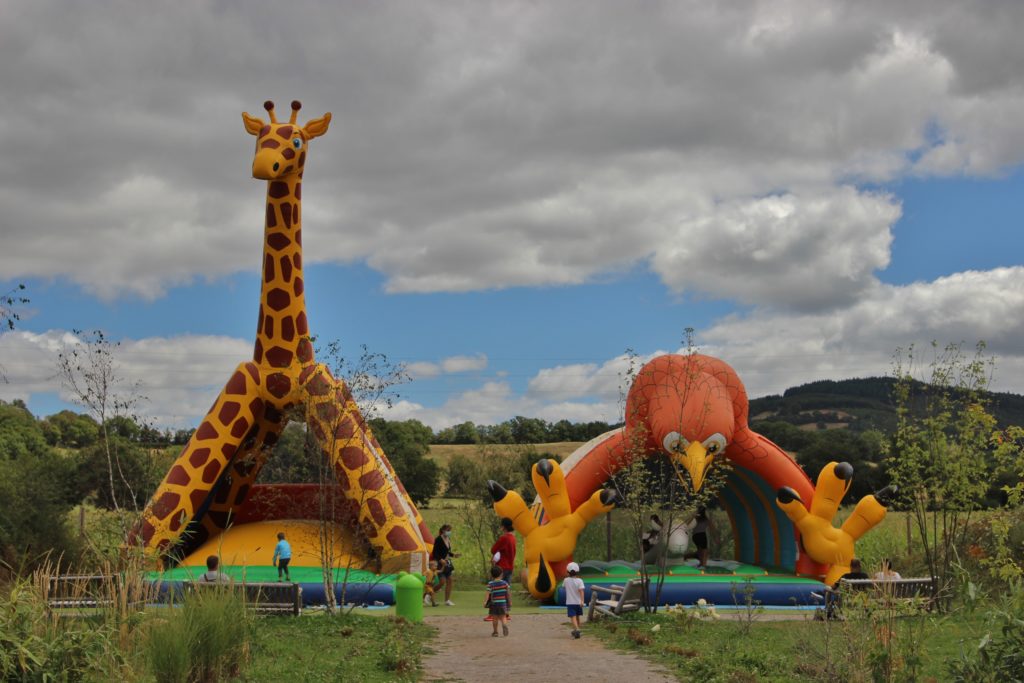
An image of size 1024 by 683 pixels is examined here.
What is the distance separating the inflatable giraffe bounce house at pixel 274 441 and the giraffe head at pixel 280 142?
2cm

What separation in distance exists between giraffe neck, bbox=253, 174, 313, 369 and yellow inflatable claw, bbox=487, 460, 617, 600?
501 cm

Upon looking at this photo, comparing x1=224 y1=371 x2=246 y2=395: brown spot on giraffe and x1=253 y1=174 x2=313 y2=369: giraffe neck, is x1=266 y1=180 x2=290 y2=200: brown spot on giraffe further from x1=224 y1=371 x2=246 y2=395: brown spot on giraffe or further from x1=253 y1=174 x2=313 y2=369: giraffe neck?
x1=224 y1=371 x2=246 y2=395: brown spot on giraffe

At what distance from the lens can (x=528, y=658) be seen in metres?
11.0

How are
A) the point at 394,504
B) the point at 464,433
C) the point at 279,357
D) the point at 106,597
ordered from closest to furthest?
1. the point at 106,597
2. the point at 394,504
3. the point at 279,357
4. the point at 464,433

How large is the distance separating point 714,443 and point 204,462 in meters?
8.98

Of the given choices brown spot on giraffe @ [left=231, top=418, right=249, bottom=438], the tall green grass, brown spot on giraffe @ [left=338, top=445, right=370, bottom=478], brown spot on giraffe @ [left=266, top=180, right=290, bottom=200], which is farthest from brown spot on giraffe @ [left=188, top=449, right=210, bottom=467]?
the tall green grass

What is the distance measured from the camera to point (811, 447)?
42312 millimetres

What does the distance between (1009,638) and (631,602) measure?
7.89 metres

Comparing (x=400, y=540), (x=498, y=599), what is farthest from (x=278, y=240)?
(x=498, y=599)

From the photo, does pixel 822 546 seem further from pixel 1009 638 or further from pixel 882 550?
pixel 1009 638

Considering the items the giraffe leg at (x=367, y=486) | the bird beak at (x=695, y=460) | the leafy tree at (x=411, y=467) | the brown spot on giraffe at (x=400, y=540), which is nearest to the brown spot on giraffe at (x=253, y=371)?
the giraffe leg at (x=367, y=486)

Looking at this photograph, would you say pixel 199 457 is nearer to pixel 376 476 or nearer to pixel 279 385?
pixel 279 385

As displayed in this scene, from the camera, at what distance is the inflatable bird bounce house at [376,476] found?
17250 millimetres

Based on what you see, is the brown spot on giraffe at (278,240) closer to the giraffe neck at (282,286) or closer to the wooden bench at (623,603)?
the giraffe neck at (282,286)
